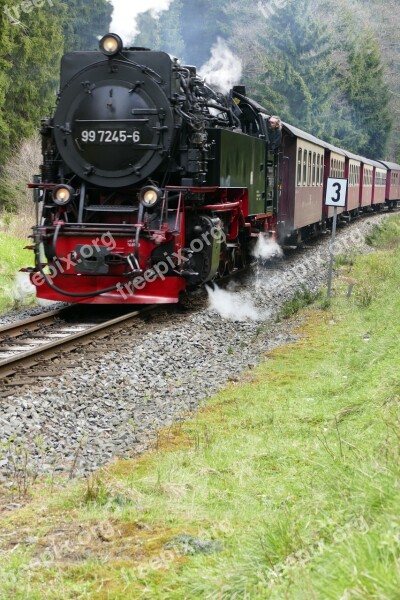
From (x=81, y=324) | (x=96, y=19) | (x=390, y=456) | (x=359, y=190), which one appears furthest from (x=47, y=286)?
(x=96, y=19)

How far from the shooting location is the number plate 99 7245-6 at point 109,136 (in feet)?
32.6

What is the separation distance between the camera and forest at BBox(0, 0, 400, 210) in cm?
2666

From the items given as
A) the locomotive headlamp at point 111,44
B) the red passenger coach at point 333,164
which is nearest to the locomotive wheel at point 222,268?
the locomotive headlamp at point 111,44

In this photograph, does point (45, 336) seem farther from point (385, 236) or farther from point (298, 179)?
point (385, 236)

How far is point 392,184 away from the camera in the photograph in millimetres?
40844

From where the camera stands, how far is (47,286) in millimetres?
9781

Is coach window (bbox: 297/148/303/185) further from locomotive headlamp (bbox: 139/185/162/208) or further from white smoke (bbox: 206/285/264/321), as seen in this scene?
locomotive headlamp (bbox: 139/185/162/208)

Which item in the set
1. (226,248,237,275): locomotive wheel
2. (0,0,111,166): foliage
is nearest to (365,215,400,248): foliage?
(226,248,237,275): locomotive wheel

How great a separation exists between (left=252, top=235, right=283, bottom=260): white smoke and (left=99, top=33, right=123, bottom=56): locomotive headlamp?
5.27 metres

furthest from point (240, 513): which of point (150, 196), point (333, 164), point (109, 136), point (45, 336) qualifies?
point (333, 164)

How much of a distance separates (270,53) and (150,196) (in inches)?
1291

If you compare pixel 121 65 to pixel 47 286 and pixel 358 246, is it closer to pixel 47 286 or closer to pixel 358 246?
pixel 47 286

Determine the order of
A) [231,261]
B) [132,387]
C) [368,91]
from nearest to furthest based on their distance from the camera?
[132,387] < [231,261] < [368,91]

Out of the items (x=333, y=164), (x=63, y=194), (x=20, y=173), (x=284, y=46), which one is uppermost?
(x=284, y=46)
